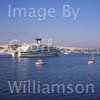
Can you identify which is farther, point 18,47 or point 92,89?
point 18,47

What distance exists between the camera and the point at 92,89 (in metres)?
11.2

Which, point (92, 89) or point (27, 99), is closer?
point (27, 99)

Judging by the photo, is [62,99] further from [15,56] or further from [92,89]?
[15,56]

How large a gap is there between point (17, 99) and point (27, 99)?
247 mm

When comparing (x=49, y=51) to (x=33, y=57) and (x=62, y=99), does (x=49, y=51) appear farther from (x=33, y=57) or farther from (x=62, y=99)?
(x=62, y=99)

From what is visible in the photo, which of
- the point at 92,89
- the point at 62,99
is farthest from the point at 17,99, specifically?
the point at 92,89

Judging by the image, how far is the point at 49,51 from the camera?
1465 inches

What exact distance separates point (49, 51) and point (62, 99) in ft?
91.0

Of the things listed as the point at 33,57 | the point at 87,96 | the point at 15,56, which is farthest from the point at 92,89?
the point at 15,56

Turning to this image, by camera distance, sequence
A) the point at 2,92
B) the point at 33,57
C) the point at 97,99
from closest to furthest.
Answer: the point at 97,99 < the point at 2,92 < the point at 33,57

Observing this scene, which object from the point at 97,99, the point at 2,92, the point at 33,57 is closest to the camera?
the point at 97,99

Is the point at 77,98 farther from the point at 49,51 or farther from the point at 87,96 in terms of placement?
the point at 49,51

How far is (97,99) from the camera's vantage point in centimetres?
949

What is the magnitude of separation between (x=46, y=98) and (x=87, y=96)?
1076mm
